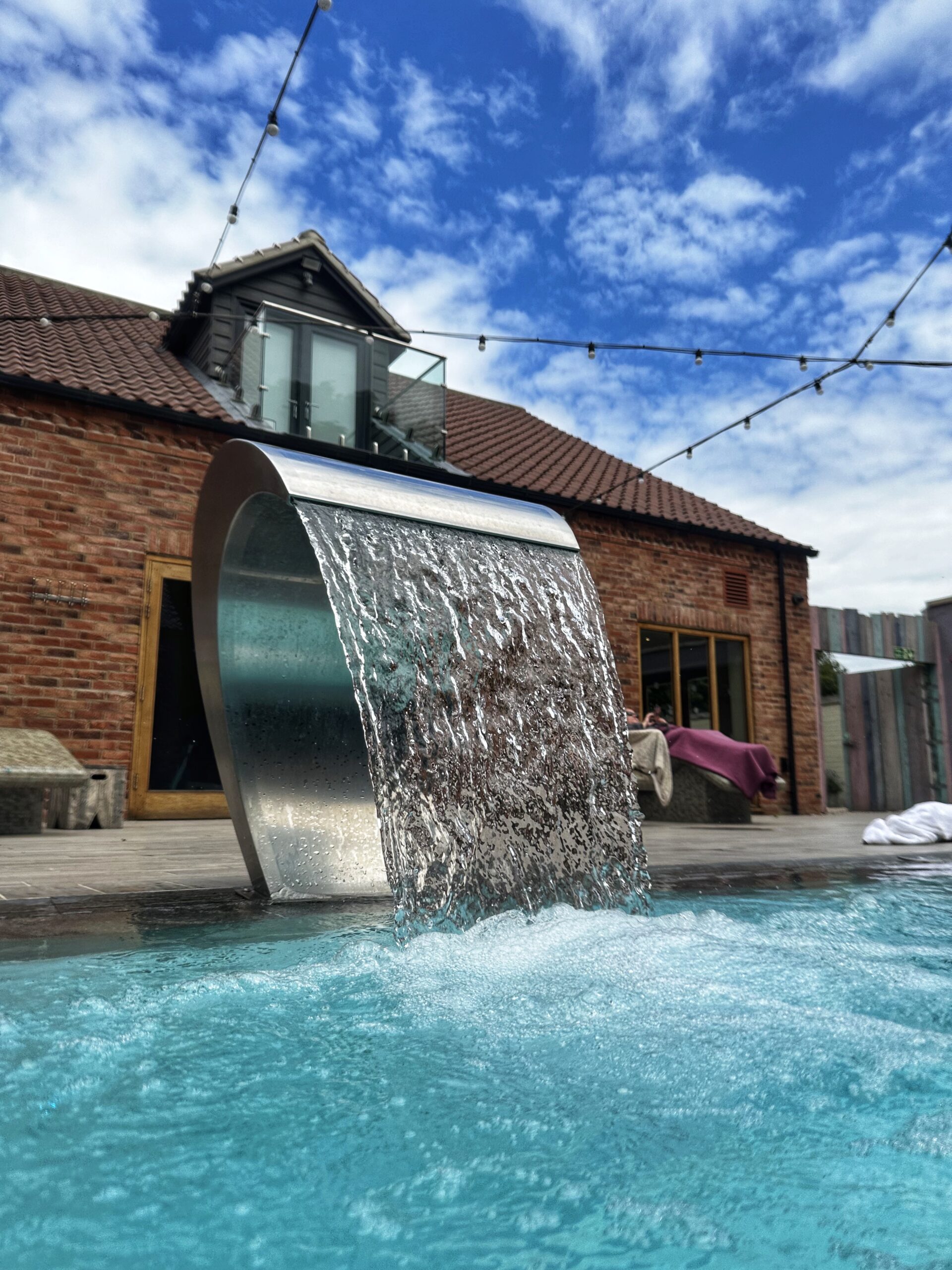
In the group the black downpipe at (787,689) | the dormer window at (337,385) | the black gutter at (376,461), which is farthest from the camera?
the black downpipe at (787,689)

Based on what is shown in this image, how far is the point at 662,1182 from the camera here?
3.17 feet

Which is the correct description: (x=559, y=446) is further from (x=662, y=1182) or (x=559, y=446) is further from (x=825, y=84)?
(x=662, y=1182)

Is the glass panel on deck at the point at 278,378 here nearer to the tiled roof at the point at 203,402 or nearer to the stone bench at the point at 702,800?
the tiled roof at the point at 203,402

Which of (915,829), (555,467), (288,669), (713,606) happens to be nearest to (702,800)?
(915,829)

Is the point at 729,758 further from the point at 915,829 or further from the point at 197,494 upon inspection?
the point at 197,494

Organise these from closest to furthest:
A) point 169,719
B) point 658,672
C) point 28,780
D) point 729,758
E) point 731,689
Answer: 1. point 28,780
2. point 169,719
3. point 729,758
4. point 658,672
5. point 731,689

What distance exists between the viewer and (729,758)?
27.1 ft

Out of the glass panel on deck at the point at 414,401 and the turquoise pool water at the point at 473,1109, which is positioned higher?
the glass panel on deck at the point at 414,401

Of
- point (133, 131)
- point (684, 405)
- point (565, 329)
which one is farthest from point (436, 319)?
point (684, 405)

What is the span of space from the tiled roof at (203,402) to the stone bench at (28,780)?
3.32 meters

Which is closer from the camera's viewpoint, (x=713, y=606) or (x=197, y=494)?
(x=197, y=494)

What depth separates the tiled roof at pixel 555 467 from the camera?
10.7 meters

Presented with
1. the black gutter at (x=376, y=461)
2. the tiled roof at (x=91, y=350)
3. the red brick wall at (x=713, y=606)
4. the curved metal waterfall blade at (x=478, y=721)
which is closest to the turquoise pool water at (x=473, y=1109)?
the curved metal waterfall blade at (x=478, y=721)

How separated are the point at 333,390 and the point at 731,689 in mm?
6056
